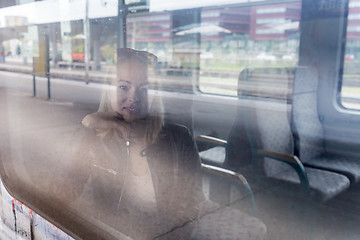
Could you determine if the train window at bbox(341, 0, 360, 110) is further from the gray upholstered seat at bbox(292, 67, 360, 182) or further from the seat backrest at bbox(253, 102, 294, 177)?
the seat backrest at bbox(253, 102, 294, 177)

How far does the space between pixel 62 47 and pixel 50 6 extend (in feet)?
0.54

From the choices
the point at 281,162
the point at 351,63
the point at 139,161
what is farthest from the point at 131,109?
the point at 351,63

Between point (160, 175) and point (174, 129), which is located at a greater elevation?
point (174, 129)

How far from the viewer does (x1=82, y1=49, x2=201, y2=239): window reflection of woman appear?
1.02 meters

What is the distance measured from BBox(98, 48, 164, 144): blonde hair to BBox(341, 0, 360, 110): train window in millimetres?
2131

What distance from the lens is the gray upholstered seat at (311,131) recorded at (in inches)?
98.7

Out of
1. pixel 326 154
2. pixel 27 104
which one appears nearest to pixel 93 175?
pixel 326 154

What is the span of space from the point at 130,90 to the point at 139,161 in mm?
209

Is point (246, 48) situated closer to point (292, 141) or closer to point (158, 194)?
point (292, 141)

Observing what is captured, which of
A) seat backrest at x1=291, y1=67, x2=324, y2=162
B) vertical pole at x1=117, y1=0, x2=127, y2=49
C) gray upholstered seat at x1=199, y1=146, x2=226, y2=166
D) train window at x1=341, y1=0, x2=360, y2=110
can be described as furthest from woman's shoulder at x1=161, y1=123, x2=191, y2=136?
train window at x1=341, y1=0, x2=360, y2=110

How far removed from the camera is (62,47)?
1.46 m

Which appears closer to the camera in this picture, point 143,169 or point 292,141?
point 143,169

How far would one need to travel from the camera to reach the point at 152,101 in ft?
3.51

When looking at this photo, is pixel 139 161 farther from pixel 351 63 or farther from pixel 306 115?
pixel 351 63
